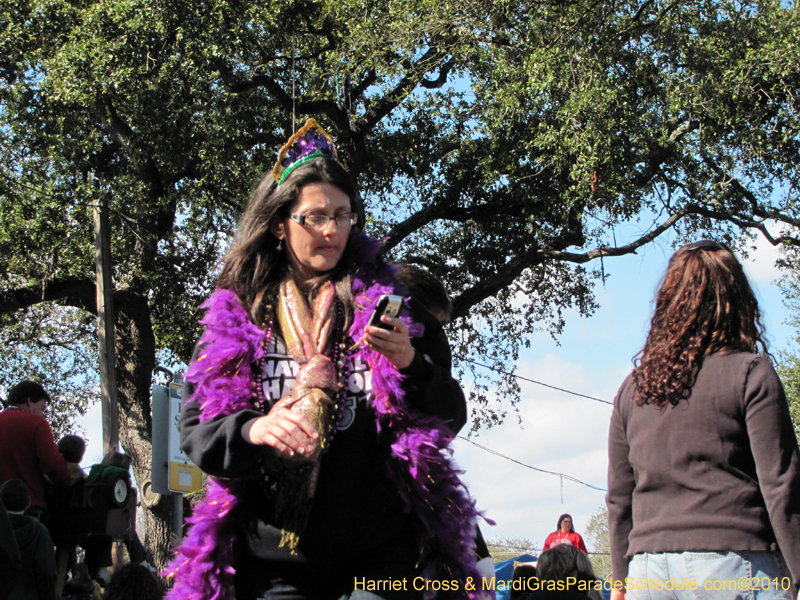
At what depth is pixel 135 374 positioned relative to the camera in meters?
13.9

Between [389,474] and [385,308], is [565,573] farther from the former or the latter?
[385,308]

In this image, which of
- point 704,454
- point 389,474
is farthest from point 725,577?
point 389,474

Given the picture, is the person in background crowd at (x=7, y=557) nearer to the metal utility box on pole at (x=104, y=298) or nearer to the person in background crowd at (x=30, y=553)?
the person in background crowd at (x=30, y=553)

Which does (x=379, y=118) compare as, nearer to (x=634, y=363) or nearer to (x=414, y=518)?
(x=634, y=363)

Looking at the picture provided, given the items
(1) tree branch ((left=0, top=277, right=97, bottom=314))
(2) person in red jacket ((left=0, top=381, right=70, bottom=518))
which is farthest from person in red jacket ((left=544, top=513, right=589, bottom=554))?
(1) tree branch ((left=0, top=277, right=97, bottom=314))

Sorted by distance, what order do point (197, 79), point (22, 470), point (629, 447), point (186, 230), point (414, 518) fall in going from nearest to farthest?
point (414, 518) < point (629, 447) < point (22, 470) < point (197, 79) < point (186, 230)

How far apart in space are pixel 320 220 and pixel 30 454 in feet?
16.0

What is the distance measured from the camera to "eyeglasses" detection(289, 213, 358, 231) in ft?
6.78

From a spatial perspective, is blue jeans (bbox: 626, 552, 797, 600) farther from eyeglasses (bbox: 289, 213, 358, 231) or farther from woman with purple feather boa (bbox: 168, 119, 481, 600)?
eyeglasses (bbox: 289, 213, 358, 231)

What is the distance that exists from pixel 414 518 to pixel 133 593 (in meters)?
3.20

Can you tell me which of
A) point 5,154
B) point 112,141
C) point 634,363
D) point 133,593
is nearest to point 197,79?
point 112,141

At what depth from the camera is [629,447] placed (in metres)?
2.69

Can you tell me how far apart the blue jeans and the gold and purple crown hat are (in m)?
1.49

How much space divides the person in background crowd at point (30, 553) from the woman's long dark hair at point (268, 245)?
368 cm
